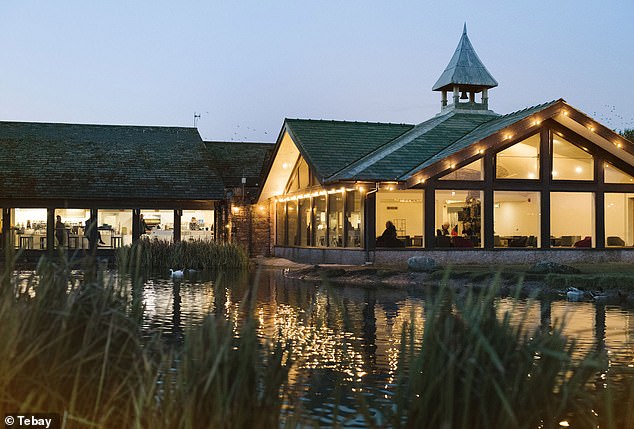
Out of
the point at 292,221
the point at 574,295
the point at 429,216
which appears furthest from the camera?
the point at 292,221

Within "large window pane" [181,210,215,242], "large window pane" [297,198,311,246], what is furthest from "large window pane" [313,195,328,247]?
"large window pane" [181,210,215,242]

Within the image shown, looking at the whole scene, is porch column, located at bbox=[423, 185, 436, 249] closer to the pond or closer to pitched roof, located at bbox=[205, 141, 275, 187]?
the pond

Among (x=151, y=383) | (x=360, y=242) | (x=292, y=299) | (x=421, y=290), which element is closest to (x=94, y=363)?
(x=151, y=383)

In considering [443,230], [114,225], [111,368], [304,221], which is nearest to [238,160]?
[114,225]

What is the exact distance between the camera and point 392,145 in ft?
80.9

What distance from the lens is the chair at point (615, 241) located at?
22.8 meters

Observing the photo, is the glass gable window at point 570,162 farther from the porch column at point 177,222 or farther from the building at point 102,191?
the porch column at point 177,222

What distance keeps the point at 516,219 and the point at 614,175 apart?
3227mm

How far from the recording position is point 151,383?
3.89 meters

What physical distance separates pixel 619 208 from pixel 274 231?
11.7 m

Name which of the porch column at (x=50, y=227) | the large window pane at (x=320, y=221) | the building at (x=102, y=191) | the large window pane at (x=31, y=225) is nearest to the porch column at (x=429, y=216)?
the large window pane at (x=320, y=221)

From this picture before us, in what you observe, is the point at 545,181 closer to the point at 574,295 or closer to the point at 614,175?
the point at 614,175

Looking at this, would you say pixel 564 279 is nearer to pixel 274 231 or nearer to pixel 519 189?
pixel 519 189

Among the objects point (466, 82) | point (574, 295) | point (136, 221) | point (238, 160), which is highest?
point (466, 82)
